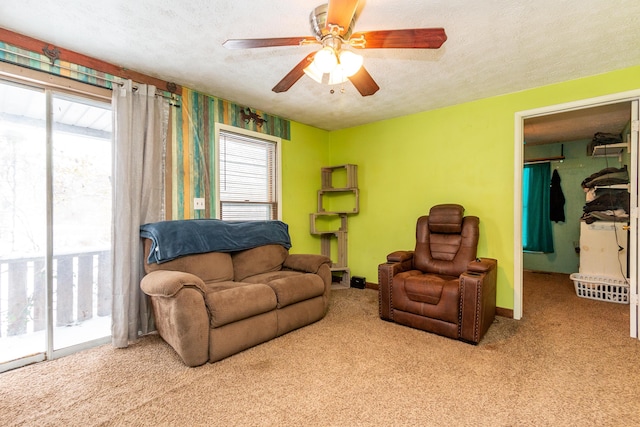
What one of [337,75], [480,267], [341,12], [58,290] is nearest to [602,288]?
[480,267]

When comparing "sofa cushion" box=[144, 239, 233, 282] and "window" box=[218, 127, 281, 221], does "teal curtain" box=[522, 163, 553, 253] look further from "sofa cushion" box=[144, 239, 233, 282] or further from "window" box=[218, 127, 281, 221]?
"sofa cushion" box=[144, 239, 233, 282]

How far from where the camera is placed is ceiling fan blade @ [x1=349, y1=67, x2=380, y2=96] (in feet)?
6.38

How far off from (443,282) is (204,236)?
7.25ft

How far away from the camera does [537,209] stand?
5469mm

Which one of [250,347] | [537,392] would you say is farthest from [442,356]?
[250,347]

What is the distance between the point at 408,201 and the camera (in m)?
3.95

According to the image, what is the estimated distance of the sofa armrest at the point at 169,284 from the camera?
206 centimetres

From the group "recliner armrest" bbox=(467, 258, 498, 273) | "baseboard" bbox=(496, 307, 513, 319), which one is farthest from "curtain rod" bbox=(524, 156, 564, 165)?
"recliner armrest" bbox=(467, 258, 498, 273)

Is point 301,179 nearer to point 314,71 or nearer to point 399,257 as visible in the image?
point 399,257

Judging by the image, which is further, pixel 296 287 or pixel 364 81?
pixel 296 287

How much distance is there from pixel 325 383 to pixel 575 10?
2.81 m

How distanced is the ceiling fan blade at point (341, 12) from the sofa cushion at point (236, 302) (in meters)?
1.89

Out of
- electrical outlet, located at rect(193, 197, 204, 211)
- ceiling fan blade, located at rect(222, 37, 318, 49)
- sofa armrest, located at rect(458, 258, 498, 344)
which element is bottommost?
sofa armrest, located at rect(458, 258, 498, 344)

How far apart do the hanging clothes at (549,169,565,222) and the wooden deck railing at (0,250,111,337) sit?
653 cm
